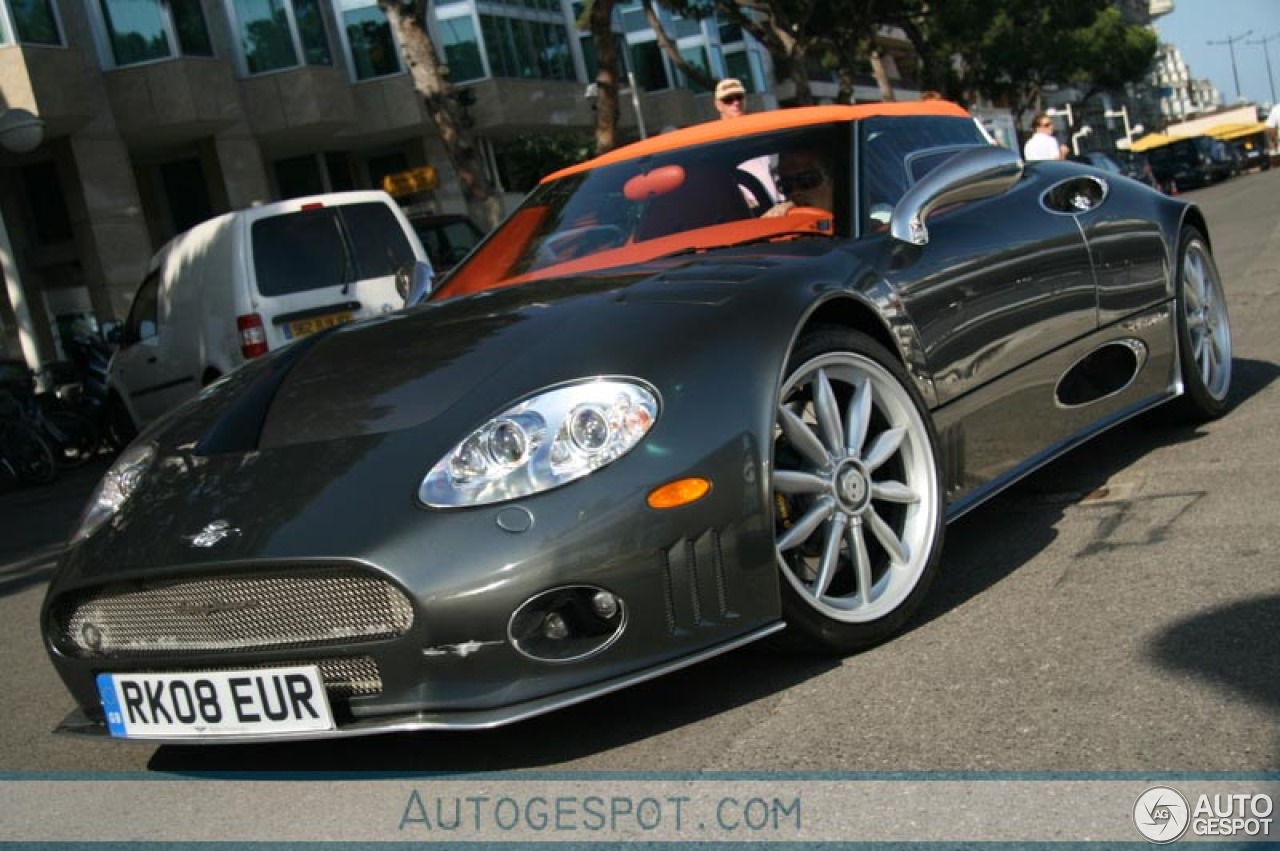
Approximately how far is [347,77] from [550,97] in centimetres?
767

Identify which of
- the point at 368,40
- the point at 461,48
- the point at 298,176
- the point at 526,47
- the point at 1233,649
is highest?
the point at 368,40

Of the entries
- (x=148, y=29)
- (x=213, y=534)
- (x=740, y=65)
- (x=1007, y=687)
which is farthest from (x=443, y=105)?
(x=740, y=65)

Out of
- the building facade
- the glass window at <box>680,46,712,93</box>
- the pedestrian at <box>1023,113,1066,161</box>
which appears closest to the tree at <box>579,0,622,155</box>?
the building facade

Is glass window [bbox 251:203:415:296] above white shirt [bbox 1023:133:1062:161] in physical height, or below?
above

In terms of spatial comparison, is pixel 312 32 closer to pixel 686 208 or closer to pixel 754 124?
pixel 754 124

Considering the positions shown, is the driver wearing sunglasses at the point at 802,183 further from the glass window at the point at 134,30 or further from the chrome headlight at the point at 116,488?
the glass window at the point at 134,30

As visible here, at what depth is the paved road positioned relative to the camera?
113 inches

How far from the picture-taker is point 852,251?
4.05 m

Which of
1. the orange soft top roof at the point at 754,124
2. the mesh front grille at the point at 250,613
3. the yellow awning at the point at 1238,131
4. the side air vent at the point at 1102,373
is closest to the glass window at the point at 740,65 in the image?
the yellow awning at the point at 1238,131

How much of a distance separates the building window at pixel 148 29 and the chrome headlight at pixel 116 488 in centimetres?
2617

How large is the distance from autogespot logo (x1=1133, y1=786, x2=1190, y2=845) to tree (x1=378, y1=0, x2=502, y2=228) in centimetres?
1547

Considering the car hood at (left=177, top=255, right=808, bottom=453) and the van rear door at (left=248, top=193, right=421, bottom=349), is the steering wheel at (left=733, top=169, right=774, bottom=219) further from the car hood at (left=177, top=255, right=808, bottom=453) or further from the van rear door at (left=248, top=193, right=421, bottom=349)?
the van rear door at (left=248, top=193, right=421, bottom=349)

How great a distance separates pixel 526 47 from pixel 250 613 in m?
40.0

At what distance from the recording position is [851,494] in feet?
11.8
